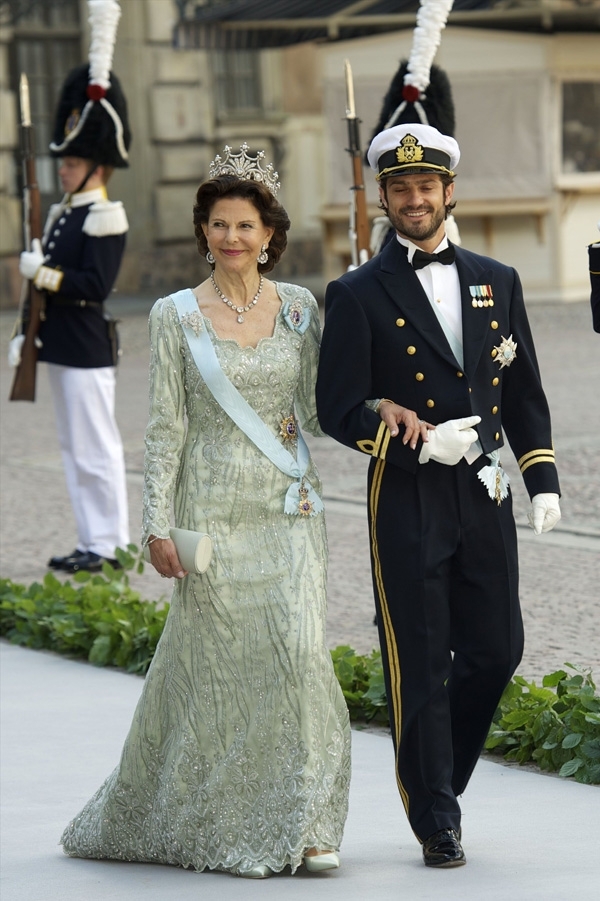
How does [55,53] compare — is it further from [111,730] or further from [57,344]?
[111,730]

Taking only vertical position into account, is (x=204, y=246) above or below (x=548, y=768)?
above

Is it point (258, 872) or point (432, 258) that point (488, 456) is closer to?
point (432, 258)

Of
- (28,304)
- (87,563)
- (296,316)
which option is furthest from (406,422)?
(28,304)

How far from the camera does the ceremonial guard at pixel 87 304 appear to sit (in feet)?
25.9

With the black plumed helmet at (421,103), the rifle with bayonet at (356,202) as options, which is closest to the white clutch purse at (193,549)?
the black plumed helmet at (421,103)

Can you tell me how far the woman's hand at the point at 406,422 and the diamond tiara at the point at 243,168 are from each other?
0.68 m

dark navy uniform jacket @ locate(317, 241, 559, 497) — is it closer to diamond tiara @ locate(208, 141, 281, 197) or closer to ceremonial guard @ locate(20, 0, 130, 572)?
diamond tiara @ locate(208, 141, 281, 197)

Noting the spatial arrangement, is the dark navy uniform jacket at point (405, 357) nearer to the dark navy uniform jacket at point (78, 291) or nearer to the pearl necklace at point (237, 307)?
the pearl necklace at point (237, 307)

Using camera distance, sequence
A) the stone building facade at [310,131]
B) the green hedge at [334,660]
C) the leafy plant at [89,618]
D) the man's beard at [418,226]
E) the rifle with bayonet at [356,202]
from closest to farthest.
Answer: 1. the man's beard at [418,226]
2. the green hedge at [334,660]
3. the leafy plant at [89,618]
4. the rifle with bayonet at [356,202]
5. the stone building facade at [310,131]

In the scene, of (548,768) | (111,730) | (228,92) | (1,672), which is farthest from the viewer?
(228,92)

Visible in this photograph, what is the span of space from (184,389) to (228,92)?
21.4 m

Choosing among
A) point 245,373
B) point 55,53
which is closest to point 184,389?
point 245,373

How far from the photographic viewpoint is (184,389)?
14.1ft

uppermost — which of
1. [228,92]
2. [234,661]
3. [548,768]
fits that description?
[228,92]
